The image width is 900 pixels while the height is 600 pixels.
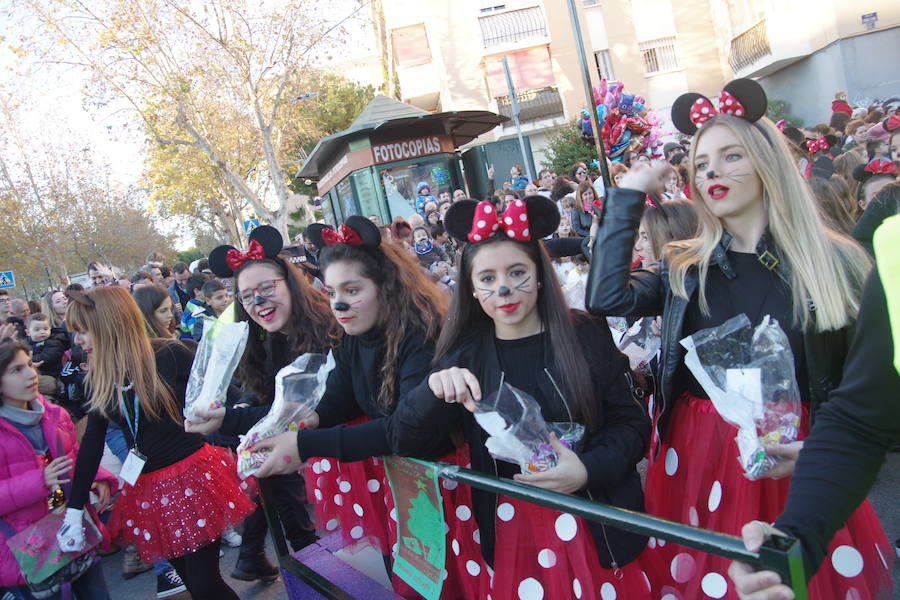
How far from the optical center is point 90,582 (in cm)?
348

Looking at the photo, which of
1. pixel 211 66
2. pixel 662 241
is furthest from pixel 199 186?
pixel 662 241

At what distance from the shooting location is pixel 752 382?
5.84ft

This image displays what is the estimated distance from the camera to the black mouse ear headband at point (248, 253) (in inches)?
135

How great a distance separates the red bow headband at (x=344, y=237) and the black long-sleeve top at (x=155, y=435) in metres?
1.24

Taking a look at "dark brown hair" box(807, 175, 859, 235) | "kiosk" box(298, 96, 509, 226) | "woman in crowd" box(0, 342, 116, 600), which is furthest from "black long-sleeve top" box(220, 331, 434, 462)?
"kiosk" box(298, 96, 509, 226)

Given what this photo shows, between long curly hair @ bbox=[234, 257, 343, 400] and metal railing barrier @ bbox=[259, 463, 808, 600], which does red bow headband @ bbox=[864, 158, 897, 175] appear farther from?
metal railing barrier @ bbox=[259, 463, 808, 600]

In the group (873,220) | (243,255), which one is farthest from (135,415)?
(873,220)

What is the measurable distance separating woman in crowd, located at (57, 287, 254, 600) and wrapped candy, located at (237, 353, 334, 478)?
1.24 m

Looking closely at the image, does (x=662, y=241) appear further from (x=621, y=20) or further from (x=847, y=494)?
(x=621, y=20)

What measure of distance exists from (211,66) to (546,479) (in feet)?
67.0

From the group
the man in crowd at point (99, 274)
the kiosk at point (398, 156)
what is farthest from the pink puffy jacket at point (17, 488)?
the kiosk at point (398, 156)

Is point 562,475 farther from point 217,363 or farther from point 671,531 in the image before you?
point 217,363

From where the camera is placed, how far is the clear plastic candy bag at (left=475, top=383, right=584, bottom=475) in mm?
1885

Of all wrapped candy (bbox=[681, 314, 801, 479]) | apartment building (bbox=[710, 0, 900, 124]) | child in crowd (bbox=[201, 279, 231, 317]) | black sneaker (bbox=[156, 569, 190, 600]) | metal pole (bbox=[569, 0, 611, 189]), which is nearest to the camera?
wrapped candy (bbox=[681, 314, 801, 479])
